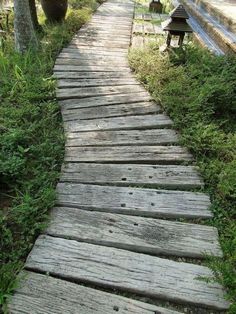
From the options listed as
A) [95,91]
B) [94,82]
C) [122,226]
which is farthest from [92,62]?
[122,226]

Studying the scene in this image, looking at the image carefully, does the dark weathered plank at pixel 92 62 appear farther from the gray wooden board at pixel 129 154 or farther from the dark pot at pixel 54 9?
the gray wooden board at pixel 129 154

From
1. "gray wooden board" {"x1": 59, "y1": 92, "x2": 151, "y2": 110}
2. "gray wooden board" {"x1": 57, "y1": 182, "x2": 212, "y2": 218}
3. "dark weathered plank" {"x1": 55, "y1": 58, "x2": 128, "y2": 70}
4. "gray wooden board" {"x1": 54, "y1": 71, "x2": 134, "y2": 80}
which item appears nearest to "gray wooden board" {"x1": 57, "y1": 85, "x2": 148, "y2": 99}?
"gray wooden board" {"x1": 59, "y1": 92, "x2": 151, "y2": 110}

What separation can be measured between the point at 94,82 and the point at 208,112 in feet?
6.13

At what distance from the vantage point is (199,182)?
309 centimetres

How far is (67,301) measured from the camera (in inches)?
82.3

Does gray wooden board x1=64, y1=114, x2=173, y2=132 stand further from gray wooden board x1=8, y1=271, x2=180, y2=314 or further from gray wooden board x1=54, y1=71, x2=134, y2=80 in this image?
gray wooden board x1=8, y1=271, x2=180, y2=314

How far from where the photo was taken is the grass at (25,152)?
2498mm

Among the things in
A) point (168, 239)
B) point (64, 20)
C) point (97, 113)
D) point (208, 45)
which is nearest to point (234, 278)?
point (168, 239)

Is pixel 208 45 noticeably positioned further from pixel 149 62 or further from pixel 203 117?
pixel 203 117

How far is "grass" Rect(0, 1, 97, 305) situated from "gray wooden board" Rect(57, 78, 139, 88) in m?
0.20

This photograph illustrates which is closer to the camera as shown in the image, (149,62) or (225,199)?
(225,199)

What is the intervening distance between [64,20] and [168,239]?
→ 6424mm

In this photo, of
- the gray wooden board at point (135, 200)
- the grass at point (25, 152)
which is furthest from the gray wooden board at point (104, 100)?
the gray wooden board at point (135, 200)

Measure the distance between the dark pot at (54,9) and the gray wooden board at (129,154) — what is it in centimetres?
489
